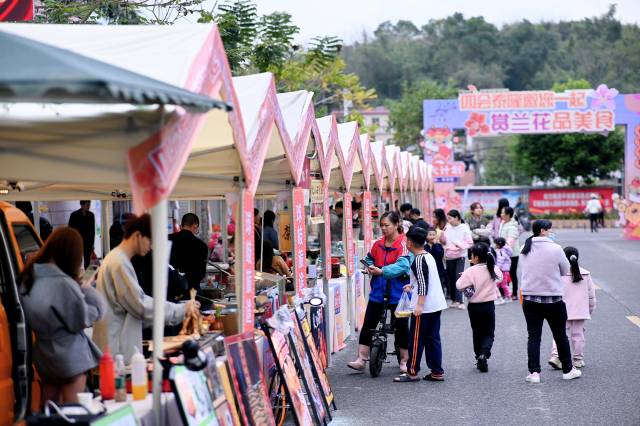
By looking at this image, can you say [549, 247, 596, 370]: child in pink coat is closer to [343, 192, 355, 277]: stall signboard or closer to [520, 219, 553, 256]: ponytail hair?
[520, 219, 553, 256]: ponytail hair

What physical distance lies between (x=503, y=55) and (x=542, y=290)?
419 feet

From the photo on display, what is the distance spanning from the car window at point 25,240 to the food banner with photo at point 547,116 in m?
33.1

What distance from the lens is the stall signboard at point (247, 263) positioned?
7570mm

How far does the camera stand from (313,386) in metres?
8.45

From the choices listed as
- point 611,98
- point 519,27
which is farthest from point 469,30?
point 611,98

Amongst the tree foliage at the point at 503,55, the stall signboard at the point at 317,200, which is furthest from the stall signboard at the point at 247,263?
the tree foliage at the point at 503,55

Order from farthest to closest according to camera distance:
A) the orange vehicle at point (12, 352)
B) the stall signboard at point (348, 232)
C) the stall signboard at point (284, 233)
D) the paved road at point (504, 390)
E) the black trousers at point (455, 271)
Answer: the stall signboard at point (284, 233)
the black trousers at point (455, 271)
the stall signboard at point (348, 232)
the paved road at point (504, 390)
the orange vehicle at point (12, 352)

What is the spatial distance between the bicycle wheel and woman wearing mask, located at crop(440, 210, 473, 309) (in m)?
6.80

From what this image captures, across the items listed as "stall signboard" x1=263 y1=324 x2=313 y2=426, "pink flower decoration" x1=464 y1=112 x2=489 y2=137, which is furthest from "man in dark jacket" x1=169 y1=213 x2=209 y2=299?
"pink flower decoration" x1=464 y1=112 x2=489 y2=137

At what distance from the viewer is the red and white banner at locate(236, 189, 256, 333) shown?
7570mm

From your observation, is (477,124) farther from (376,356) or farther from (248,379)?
(248,379)

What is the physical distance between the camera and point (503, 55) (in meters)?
134

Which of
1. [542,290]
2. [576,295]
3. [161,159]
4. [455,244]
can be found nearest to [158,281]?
[161,159]

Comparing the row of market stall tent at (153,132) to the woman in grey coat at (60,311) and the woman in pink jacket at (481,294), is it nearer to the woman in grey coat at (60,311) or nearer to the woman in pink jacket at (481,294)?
the woman in grey coat at (60,311)
